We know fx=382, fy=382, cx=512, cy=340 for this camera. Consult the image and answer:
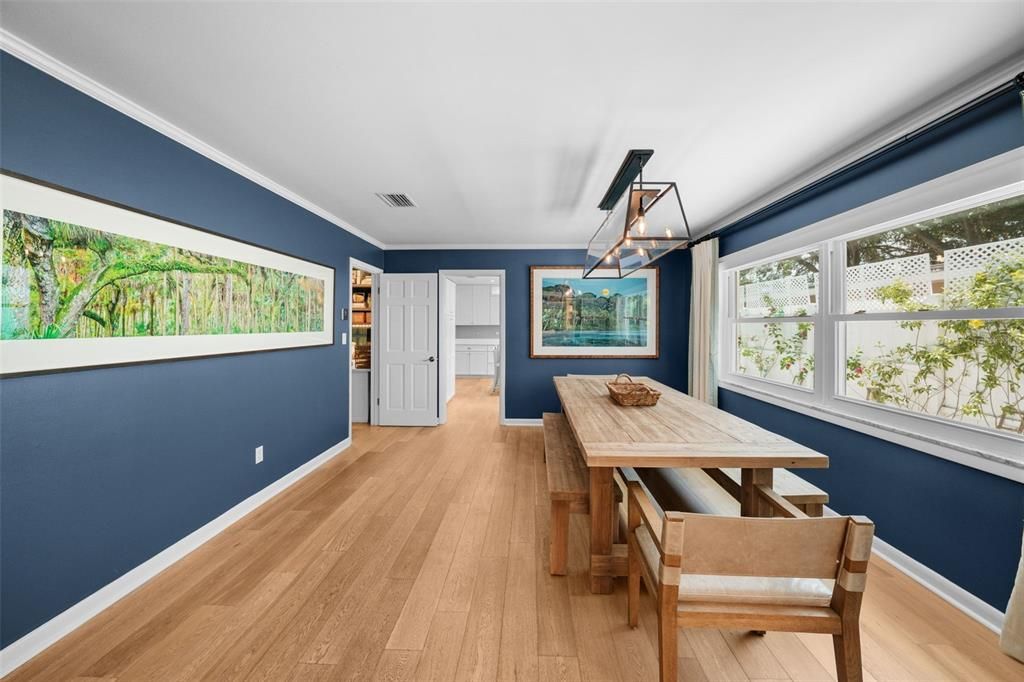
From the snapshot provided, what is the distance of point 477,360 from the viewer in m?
9.06

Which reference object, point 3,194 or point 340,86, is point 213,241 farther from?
point 340,86

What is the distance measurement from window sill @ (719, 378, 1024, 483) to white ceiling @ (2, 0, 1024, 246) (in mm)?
1646

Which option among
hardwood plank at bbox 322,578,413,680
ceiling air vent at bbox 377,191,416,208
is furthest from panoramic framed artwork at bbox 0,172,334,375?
hardwood plank at bbox 322,578,413,680

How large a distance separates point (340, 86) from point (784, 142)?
2426mm

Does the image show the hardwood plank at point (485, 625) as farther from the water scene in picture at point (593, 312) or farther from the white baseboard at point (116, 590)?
the water scene in picture at point (593, 312)

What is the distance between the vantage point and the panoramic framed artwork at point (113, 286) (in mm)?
1457

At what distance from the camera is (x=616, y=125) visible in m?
2.03

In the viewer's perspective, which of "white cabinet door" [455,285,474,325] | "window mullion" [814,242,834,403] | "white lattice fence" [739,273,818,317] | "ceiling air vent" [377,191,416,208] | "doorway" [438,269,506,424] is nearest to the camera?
"window mullion" [814,242,834,403]

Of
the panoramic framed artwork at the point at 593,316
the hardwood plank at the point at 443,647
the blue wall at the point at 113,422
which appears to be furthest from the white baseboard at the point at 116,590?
the panoramic framed artwork at the point at 593,316

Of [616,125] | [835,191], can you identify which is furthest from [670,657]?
[835,191]

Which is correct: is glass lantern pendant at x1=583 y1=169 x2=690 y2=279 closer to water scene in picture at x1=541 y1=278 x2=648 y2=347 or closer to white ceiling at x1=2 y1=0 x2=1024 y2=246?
white ceiling at x1=2 y1=0 x2=1024 y2=246

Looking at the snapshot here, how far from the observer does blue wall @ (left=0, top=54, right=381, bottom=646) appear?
4.81 ft

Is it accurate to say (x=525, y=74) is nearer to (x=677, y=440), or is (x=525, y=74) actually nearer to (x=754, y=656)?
(x=677, y=440)

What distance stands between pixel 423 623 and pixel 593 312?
13.2 ft
